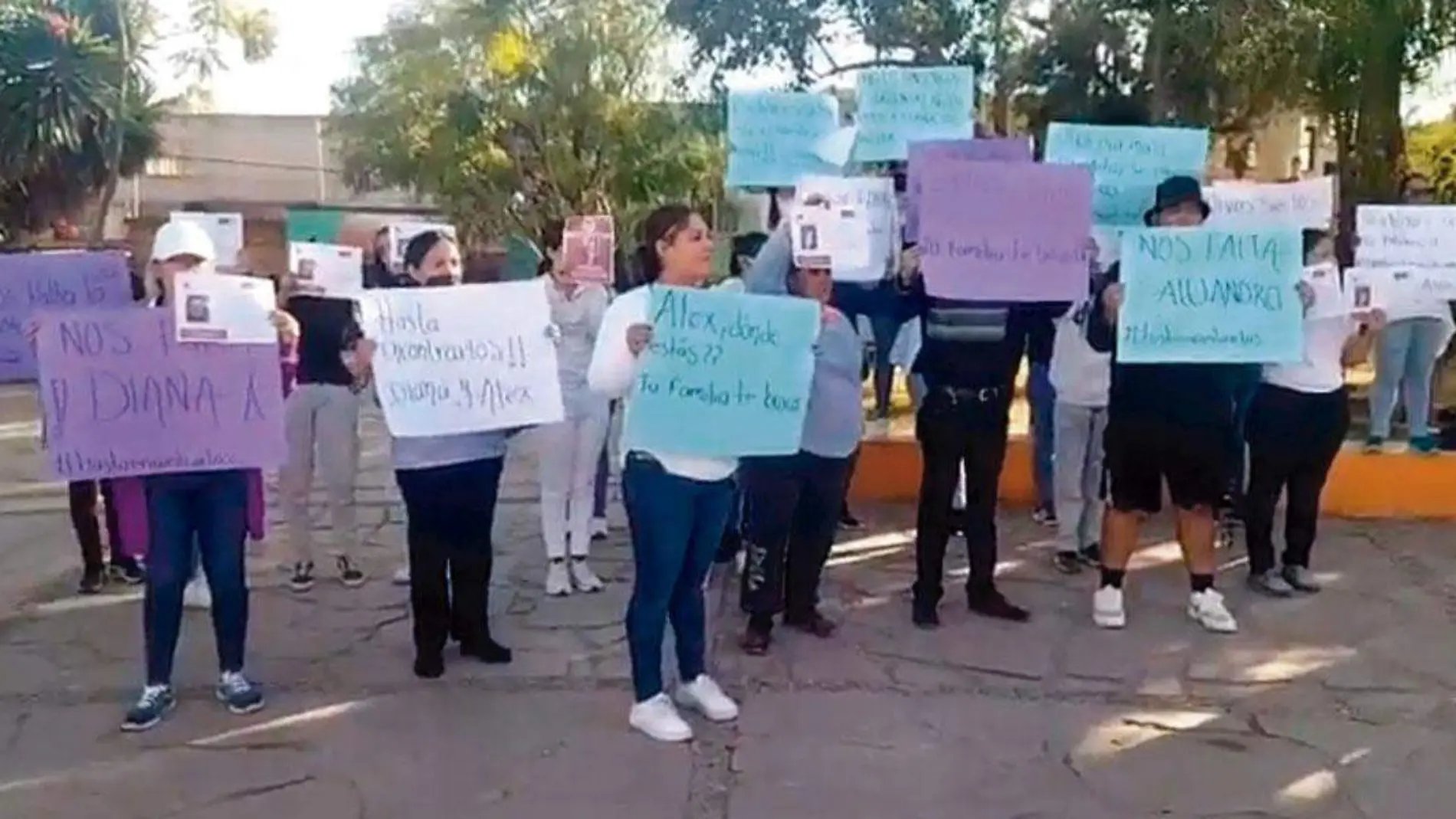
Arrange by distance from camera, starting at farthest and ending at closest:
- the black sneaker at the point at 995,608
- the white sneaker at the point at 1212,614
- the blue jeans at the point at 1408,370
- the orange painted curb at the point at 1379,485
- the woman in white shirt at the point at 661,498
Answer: the blue jeans at the point at 1408,370 < the orange painted curb at the point at 1379,485 < the black sneaker at the point at 995,608 < the white sneaker at the point at 1212,614 < the woman in white shirt at the point at 661,498

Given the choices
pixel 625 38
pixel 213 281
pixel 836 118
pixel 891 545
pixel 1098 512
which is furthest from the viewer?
pixel 625 38

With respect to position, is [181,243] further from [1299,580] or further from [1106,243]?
[1299,580]

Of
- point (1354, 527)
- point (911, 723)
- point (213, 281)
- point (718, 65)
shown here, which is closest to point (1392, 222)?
point (1354, 527)

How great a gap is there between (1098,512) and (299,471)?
335cm

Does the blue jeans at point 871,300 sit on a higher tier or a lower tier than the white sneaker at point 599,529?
higher

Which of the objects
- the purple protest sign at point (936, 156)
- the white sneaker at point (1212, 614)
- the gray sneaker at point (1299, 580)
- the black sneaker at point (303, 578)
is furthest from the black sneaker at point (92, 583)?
the gray sneaker at point (1299, 580)

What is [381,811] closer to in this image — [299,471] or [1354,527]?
[299,471]

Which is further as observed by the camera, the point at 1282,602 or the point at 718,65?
the point at 718,65

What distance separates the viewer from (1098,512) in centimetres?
686

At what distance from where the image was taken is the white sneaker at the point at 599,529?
7262 millimetres

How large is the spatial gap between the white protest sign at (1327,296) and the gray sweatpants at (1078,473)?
94 cm

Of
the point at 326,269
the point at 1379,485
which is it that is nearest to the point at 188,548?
the point at 326,269

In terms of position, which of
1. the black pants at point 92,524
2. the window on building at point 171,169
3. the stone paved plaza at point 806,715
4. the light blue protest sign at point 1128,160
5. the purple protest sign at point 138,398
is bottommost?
the stone paved plaza at point 806,715

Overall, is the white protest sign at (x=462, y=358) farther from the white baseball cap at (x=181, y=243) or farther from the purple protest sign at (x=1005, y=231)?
the purple protest sign at (x=1005, y=231)
